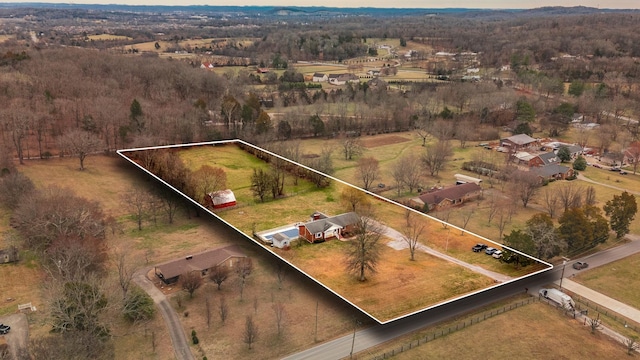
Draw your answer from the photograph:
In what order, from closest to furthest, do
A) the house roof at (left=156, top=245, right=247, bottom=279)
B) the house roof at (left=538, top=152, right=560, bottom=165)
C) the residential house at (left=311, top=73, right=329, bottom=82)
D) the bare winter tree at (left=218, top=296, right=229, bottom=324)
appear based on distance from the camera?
the bare winter tree at (left=218, top=296, right=229, bottom=324), the house roof at (left=156, top=245, right=247, bottom=279), the house roof at (left=538, top=152, right=560, bottom=165), the residential house at (left=311, top=73, right=329, bottom=82)

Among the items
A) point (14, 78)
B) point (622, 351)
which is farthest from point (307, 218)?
point (14, 78)

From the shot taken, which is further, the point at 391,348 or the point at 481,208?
the point at 481,208

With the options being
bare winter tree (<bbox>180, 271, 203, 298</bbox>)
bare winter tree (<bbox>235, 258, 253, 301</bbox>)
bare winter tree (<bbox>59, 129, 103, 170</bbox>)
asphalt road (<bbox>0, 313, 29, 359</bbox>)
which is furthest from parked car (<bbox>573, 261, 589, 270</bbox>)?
bare winter tree (<bbox>59, 129, 103, 170</bbox>)

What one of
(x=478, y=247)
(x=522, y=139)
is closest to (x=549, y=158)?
(x=522, y=139)

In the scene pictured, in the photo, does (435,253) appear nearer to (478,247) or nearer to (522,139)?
(478,247)

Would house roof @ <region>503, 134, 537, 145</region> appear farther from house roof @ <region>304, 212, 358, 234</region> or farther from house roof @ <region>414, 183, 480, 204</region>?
house roof @ <region>304, 212, 358, 234</region>

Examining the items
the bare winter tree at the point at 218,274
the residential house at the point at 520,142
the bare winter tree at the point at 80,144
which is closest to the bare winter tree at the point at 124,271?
the bare winter tree at the point at 218,274

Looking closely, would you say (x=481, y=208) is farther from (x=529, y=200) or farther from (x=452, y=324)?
(x=452, y=324)
